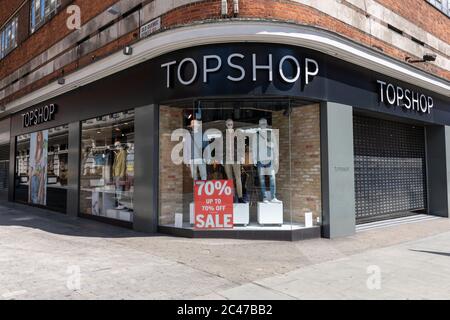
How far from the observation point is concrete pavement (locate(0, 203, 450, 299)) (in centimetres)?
459

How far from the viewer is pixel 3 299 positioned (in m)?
4.26

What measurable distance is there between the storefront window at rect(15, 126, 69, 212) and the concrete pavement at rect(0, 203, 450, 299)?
4049 mm

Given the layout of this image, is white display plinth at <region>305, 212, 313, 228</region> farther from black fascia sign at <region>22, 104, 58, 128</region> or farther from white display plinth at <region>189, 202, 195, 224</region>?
black fascia sign at <region>22, 104, 58, 128</region>

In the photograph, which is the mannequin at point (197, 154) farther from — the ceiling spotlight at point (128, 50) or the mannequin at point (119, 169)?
the mannequin at point (119, 169)

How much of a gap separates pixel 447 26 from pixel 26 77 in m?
17.1

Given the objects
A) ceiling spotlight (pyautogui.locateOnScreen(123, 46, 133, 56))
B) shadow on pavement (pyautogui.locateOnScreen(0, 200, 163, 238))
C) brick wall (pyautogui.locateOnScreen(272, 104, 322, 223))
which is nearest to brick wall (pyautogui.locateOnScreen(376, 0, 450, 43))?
brick wall (pyautogui.locateOnScreen(272, 104, 322, 223))

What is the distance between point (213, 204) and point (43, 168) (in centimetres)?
882

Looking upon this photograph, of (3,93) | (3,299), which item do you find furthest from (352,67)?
(3,93)

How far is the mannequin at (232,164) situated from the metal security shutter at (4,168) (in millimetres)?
14187

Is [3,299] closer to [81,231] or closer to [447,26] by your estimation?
[81,231]

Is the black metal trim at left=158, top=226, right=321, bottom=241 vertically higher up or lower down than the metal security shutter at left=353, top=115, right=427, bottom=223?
lower down

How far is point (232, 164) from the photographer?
8602 millimetres

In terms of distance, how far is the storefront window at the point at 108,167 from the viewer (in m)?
9.87
